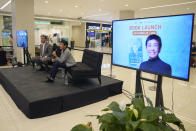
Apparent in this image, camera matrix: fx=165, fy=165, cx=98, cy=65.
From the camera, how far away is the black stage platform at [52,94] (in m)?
2.90

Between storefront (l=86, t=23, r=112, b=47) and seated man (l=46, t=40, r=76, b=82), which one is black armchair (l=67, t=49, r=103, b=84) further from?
storefront (l=86, t=23, r=112, b=47)

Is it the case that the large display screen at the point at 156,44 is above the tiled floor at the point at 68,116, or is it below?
above

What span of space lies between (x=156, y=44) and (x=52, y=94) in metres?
2.08

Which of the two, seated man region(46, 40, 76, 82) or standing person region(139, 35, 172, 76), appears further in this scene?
seated man region(46, 40, 76, 82)

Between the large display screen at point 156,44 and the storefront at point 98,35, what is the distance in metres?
17.4

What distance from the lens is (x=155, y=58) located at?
2.19 meters

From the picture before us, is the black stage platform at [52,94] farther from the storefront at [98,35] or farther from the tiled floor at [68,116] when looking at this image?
the storefront at [98,35]

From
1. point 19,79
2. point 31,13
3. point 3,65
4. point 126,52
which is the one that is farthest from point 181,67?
point 3,65

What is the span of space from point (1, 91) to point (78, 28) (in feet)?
63.4

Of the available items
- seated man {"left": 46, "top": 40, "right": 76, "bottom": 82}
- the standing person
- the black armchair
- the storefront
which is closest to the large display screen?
the standing person

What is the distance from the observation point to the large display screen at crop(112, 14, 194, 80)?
189 centimetres

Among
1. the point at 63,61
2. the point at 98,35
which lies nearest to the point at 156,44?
the point at 63,61

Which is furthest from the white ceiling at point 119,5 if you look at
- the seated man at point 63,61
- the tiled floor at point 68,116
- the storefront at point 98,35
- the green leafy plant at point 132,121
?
the green leafy plant at point 132,121

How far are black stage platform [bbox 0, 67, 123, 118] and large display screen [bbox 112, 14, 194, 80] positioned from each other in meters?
1.17
